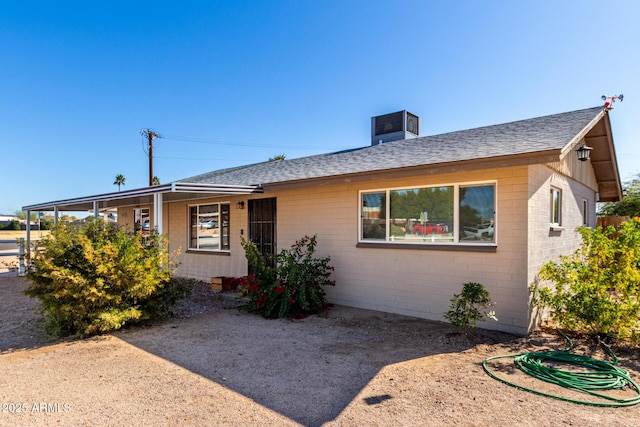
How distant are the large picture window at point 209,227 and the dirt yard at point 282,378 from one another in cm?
446

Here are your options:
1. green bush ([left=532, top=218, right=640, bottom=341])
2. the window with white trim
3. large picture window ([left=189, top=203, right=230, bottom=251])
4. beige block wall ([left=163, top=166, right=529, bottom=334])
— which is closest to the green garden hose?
green bush ([left=532, top=218, right=640, bottom=341])

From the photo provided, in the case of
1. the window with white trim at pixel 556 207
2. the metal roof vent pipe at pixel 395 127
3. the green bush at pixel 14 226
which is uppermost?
the metal roof vent pipe at pixel 395 127

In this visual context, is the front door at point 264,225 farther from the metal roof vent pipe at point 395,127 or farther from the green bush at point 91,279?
the metal roof vent pipe at point 395,127

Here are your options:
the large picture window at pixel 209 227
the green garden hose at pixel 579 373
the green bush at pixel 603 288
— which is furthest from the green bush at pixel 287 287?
the green bush at pixel 603 288

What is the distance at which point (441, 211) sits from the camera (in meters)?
6.16

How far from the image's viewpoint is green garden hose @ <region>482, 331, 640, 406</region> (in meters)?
3.40

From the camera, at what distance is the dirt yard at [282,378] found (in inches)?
118

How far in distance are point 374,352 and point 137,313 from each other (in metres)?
3.58

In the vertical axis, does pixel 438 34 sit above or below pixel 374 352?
above

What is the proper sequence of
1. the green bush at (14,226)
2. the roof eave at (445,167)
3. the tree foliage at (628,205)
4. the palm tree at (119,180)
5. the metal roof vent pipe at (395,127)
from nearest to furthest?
the roof eave at (445,167)
the metal roof vent pipe at (395,127)
the tree foliage at (628,205)
the green bush at (14,226)
the palm tree at (119,180)

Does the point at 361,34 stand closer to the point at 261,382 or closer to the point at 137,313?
the point at 137,313

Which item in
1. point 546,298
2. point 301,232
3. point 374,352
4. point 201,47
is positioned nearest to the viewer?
point 374,352

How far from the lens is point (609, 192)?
11500 mm

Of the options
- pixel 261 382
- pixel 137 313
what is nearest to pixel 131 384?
pixel 261 382
